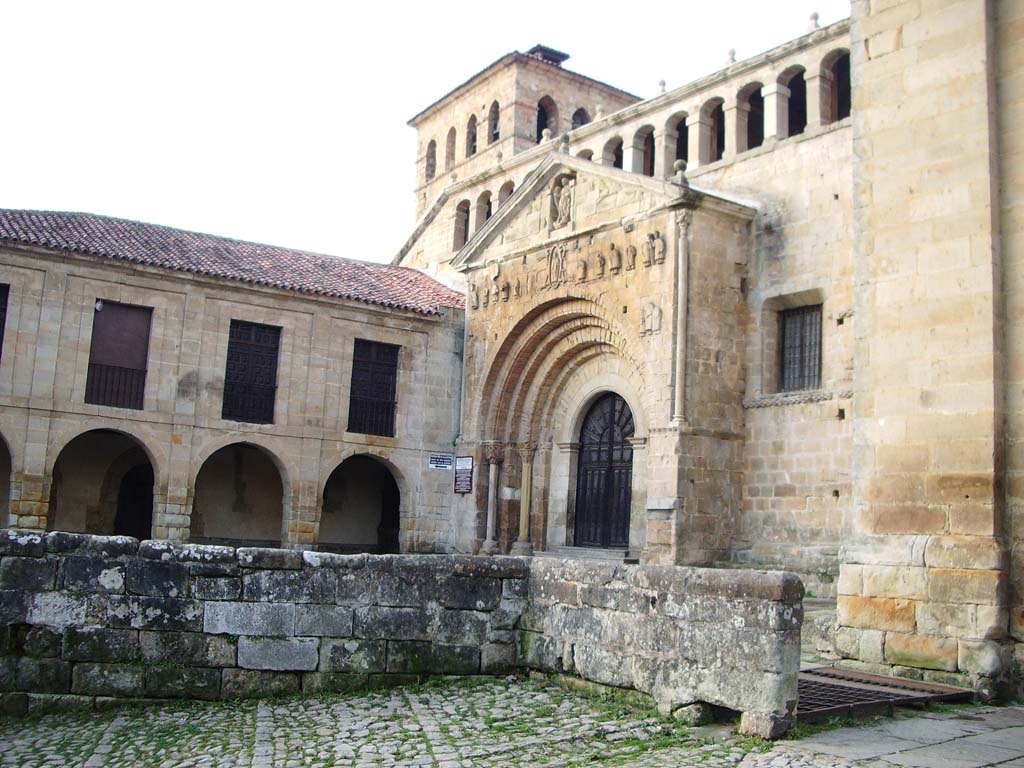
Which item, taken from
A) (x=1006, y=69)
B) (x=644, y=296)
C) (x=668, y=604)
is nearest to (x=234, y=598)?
(x=668, y=604)

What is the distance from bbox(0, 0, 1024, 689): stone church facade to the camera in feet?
32.4

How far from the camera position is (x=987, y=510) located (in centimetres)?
843

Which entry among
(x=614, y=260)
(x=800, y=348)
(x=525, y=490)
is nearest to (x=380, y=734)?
(x=800, y=348)

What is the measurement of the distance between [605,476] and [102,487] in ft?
35.2

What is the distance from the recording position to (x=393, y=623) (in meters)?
8.51

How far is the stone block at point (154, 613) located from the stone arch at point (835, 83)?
14.6 meters

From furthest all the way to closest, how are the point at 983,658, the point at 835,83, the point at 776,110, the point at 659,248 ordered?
the point at 776,110 → the point at 835,83 → the point at 659,248 → the point at 983,658

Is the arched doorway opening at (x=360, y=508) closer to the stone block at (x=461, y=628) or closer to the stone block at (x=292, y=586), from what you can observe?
the stone block at (x=461, y=628)

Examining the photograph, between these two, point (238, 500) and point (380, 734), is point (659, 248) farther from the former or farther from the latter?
point (380, 734)

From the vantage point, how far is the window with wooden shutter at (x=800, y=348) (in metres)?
17.6

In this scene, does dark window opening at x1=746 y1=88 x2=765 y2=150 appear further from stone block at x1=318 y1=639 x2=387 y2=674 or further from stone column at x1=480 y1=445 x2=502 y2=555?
stone block at x1=318 y1=639 x2=387 y2=674

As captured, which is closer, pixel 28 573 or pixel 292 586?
pixel 28 573

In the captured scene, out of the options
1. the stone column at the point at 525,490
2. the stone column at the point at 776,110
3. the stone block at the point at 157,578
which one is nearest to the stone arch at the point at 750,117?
the stone column at the point at 776,110

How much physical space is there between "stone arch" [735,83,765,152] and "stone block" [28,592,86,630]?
1570 cm
